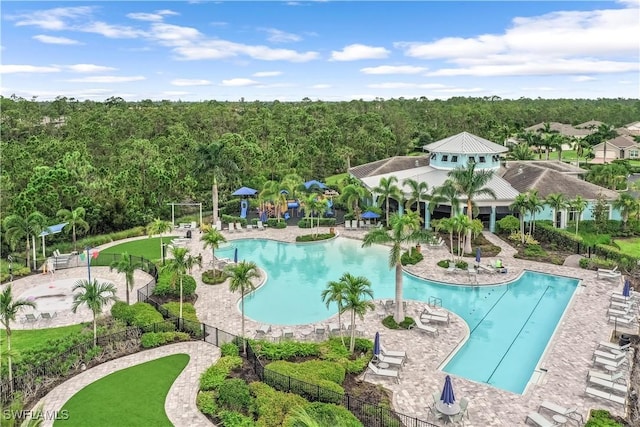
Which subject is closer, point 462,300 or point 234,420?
point 234,420

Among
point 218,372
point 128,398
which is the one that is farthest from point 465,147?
point 128,398

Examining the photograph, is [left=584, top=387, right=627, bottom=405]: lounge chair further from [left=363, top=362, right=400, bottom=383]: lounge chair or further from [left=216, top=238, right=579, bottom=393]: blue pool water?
[left=363, top=362, right=400, bottom=383]: lounge chair

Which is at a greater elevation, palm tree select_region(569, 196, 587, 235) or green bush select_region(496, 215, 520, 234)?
palm tree select_region(569, 196, 587, 235)

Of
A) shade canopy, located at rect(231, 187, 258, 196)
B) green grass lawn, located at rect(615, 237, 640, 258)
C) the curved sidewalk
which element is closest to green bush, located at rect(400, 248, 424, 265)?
green grass lawn, located at rect(615, 237, 640, 258)

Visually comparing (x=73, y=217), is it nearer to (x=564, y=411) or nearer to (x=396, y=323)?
(x=396, y=323)

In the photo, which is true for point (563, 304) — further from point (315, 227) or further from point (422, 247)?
point (315, 227)

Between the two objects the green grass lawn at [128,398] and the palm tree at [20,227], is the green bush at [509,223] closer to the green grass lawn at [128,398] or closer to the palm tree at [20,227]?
the green grass lawn at [128,398]

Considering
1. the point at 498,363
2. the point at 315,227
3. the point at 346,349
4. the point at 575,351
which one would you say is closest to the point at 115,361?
the point at 346,349
